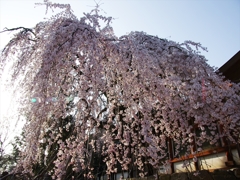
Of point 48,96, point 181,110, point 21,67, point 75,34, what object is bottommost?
point 48,96

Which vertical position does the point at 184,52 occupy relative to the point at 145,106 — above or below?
above

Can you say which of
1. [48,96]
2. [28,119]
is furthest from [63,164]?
[48,96]

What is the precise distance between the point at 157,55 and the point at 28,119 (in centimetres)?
299

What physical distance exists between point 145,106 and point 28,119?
6.95ft

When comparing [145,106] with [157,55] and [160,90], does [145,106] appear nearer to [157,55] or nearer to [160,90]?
[160,90]

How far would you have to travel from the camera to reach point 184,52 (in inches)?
185

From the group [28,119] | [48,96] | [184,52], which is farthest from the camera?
[184,52]

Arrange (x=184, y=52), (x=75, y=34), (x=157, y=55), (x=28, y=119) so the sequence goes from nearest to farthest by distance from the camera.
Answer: (x=28, y=119), (x=75, y=34), (x=157, y=55), (x=184, y=52)

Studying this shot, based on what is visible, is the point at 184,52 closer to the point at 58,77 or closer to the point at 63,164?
the point at 58,77

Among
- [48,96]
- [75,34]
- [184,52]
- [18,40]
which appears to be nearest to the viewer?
[48,96]

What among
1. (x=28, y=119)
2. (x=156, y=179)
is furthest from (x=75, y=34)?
(x=156, y=179)

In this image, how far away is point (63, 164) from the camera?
3.75 meters

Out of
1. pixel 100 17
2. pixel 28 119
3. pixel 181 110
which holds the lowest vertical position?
pixel 28 119

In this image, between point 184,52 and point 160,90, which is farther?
point 184,52
